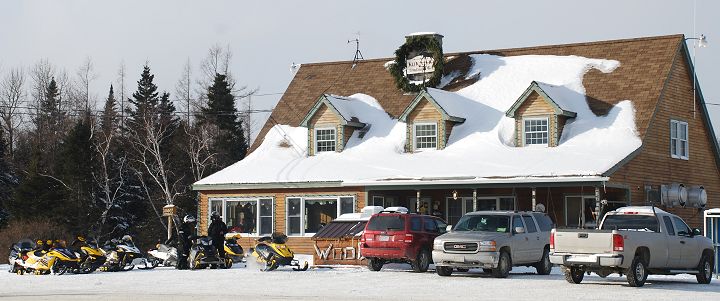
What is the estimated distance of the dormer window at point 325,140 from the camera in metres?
44.3

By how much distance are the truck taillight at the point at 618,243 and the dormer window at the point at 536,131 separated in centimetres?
1561

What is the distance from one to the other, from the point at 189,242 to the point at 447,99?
13169mm

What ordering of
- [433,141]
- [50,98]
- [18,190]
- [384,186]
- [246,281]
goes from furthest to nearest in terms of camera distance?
[50,98]
[18,190]
[433,141]
[384,186]
[246,281]

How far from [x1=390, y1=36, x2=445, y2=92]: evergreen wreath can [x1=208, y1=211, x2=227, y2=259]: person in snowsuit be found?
14.0 m

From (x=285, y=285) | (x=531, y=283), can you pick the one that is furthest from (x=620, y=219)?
(x=285, y=285)

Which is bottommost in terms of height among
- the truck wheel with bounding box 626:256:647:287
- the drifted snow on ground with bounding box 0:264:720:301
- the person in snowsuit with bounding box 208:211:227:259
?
the drifted snow on ground with bounding box 0:264:720:301

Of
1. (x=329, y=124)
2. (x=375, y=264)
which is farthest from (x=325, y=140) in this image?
(x=375, y=264)

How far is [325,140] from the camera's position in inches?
1751

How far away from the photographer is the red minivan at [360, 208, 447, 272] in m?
29.8

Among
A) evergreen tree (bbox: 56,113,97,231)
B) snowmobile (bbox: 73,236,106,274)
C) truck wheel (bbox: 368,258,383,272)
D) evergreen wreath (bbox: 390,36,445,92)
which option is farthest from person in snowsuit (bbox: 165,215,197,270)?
evergreen tree (bbox: 56,113,97,231)

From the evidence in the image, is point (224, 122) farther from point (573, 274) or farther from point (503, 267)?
point (573, 274)

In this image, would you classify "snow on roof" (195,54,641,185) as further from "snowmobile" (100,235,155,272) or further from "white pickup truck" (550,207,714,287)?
"snowmobile" (100,235,155,272)

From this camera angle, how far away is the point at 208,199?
145ft

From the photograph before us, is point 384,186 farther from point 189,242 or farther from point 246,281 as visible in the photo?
point 246,281
